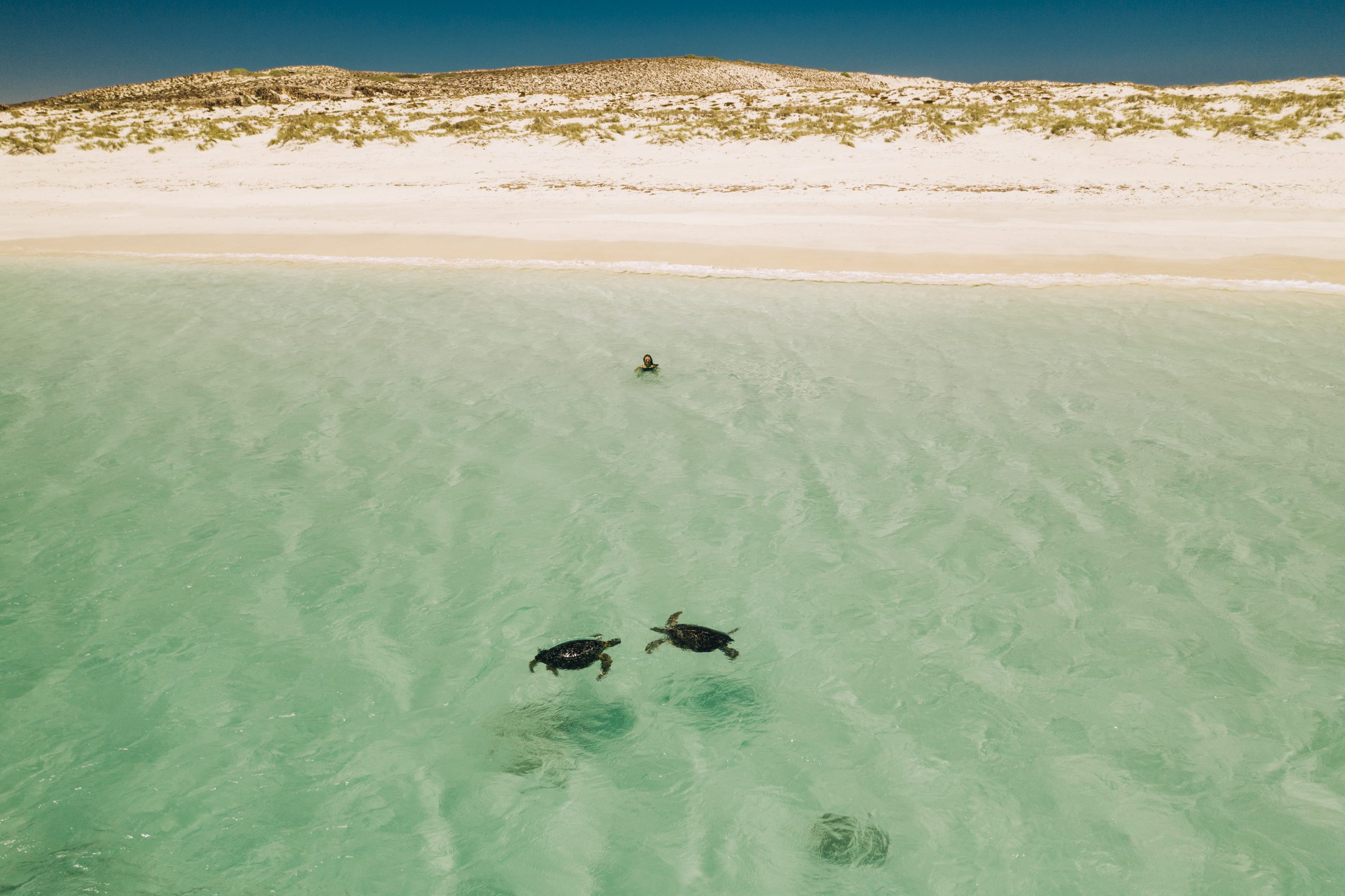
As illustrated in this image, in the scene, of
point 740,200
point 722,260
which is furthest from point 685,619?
point 740,200

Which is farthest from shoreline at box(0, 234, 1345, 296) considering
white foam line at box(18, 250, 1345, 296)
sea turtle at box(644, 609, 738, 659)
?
sea turtle at box(644, 609, 738, 659)

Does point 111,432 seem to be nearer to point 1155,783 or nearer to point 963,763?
point 963,763

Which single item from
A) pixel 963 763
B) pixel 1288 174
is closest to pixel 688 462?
pixel 963 763

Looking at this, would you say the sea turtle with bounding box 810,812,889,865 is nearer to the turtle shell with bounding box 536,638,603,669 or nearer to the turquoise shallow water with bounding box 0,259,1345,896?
the turquoise shallow water with bounding box 0,259,1345,896

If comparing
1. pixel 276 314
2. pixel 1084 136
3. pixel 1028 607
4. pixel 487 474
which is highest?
pixel 1084 136

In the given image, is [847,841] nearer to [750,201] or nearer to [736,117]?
[750,201]

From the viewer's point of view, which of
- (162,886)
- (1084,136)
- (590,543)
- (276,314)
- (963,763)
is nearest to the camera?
(162,886)

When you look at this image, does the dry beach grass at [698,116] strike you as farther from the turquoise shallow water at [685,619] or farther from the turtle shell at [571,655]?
the turtle shell at [571,655]
